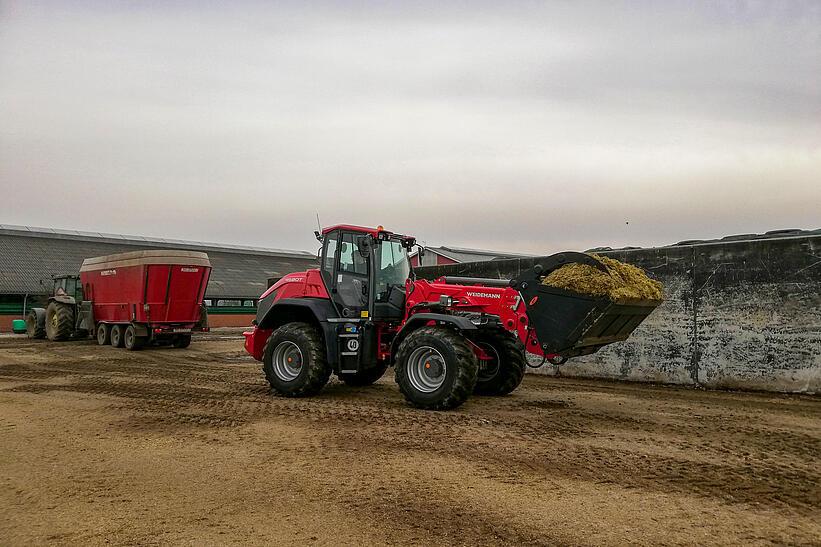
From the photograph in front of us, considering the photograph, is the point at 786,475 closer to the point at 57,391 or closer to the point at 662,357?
Answer: the point at 662,357

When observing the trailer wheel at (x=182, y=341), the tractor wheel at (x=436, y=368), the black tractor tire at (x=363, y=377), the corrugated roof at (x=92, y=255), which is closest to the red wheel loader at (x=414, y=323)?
the tractor wheel at (x=436, y=368)

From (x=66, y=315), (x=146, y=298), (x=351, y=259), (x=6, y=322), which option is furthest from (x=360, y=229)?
(x=6, y=322)

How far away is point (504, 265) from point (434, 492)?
9.84 metres

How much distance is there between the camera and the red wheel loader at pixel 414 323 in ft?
26.4

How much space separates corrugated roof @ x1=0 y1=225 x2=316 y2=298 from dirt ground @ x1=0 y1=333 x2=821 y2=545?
2266 cm

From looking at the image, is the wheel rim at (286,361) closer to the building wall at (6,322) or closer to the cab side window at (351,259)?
the cab side window at (351,259)

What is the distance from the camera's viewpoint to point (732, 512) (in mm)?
4621

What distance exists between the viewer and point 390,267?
9.68 metres

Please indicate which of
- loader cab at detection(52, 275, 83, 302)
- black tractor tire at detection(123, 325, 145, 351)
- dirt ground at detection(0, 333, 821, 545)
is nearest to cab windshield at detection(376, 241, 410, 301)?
dirt ground at detection(0, 333, 821, 545)

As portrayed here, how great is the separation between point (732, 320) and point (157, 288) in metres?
14.5

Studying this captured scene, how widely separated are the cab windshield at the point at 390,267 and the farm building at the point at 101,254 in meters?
24.9

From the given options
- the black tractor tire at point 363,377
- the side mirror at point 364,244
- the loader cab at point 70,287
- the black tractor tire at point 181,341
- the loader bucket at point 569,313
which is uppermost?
the side mirror at point 364,244

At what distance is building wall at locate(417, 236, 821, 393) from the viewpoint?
33.3ft

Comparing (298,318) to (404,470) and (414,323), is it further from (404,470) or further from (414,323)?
(404,470)
